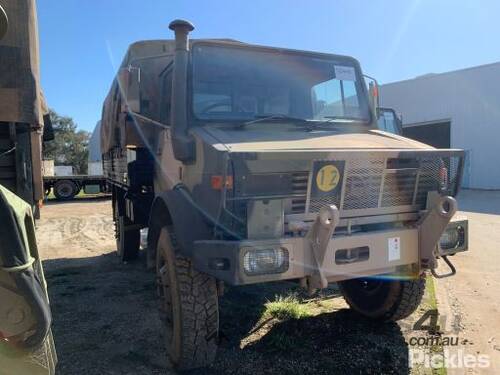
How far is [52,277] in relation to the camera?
6.30m

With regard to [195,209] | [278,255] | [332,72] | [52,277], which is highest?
[332,72]

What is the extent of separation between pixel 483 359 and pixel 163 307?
261cm

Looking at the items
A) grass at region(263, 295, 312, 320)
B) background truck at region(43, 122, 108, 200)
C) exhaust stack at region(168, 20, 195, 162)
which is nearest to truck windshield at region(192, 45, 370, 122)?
exhaust stack at region(168, 20, 195, 162)

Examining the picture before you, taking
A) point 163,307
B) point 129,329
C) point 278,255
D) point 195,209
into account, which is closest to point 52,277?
point 129,329

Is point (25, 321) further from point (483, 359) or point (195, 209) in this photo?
point (483, 359)

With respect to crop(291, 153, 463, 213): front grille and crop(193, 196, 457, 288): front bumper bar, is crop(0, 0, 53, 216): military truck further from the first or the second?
crop(291, 153, 463, 213): front grille

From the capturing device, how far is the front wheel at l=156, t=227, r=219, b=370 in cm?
324

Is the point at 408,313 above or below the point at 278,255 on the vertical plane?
below

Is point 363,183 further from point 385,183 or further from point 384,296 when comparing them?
point 384,296

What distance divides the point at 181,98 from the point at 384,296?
8.60ft

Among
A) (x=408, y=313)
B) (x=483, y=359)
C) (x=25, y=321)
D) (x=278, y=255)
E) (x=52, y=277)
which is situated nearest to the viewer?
(x=25, y=321)

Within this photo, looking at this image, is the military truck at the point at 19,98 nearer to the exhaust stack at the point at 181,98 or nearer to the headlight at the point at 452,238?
the exhaust stack at the point at 181,98

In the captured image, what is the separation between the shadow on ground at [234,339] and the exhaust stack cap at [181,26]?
2.59 metres

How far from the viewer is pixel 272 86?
4.05 m
